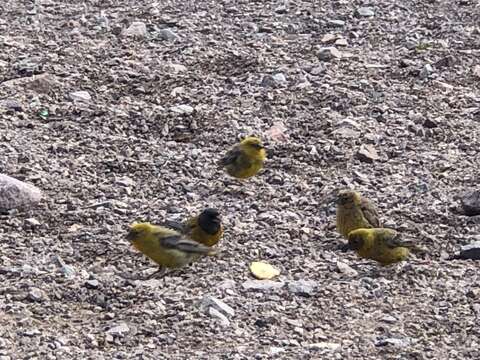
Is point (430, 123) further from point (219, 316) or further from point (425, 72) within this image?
point (219, 316)

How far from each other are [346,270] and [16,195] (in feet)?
7.53

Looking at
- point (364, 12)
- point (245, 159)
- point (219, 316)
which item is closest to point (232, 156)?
point (245, 159)

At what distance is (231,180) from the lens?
9031 mm

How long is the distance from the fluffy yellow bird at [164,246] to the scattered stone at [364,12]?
585 cm

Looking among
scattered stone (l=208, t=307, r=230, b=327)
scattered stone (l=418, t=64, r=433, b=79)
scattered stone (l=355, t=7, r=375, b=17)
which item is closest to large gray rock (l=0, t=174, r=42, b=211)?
scattered stone (l=208, t=307, r=230, b=327)

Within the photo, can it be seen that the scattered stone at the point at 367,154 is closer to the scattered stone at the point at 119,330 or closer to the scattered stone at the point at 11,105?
the scattered stone at the point at 11,105

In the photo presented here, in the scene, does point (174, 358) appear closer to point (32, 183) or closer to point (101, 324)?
point (101, 324)

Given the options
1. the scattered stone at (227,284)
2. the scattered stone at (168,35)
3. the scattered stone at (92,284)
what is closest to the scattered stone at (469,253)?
the scattered stone at (227,284)

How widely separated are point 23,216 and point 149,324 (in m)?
1.78

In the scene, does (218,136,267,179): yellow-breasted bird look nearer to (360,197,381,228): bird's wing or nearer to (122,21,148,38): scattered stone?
(360,197,381,228): bird's wing

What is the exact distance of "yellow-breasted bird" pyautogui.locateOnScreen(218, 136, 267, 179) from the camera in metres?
8.79

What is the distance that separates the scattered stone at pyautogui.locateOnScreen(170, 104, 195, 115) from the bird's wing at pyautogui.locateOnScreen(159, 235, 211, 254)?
9.21 feet

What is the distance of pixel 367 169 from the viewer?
928 centimetres

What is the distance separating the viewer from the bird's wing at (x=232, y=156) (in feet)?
29.1
